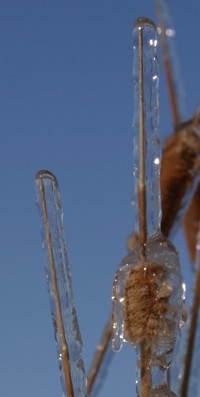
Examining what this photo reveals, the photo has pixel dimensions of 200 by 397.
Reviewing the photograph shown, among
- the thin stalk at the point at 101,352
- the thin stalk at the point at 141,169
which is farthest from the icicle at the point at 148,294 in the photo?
the thin stalk at the point at 101,352

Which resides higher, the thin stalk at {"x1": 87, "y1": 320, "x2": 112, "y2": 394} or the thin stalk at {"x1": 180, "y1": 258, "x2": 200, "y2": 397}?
the thin stalk at {"x1": 87, "y1": 320, "x2": 112, "y2": 394}

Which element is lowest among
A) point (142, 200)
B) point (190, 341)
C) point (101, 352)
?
point (190, 341)

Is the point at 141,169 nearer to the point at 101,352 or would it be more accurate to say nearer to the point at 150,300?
the point at 150,300

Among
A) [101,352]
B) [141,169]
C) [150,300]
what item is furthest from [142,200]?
[101,352]

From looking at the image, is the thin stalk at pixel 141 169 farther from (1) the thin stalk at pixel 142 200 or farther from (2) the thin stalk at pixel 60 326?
(2) the thin stalk at pixel 60 326

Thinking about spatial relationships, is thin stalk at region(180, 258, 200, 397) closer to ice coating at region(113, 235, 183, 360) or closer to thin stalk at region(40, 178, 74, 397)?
ice coating at region(113, 235, 183, 360)

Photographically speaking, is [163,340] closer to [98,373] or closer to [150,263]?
[150,263]

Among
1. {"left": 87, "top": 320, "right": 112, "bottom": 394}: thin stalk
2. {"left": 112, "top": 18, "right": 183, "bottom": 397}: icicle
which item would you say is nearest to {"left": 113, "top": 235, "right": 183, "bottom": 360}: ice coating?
{"left": 112, "top": 18, "right": 183, "bottom": 397}: icicle
